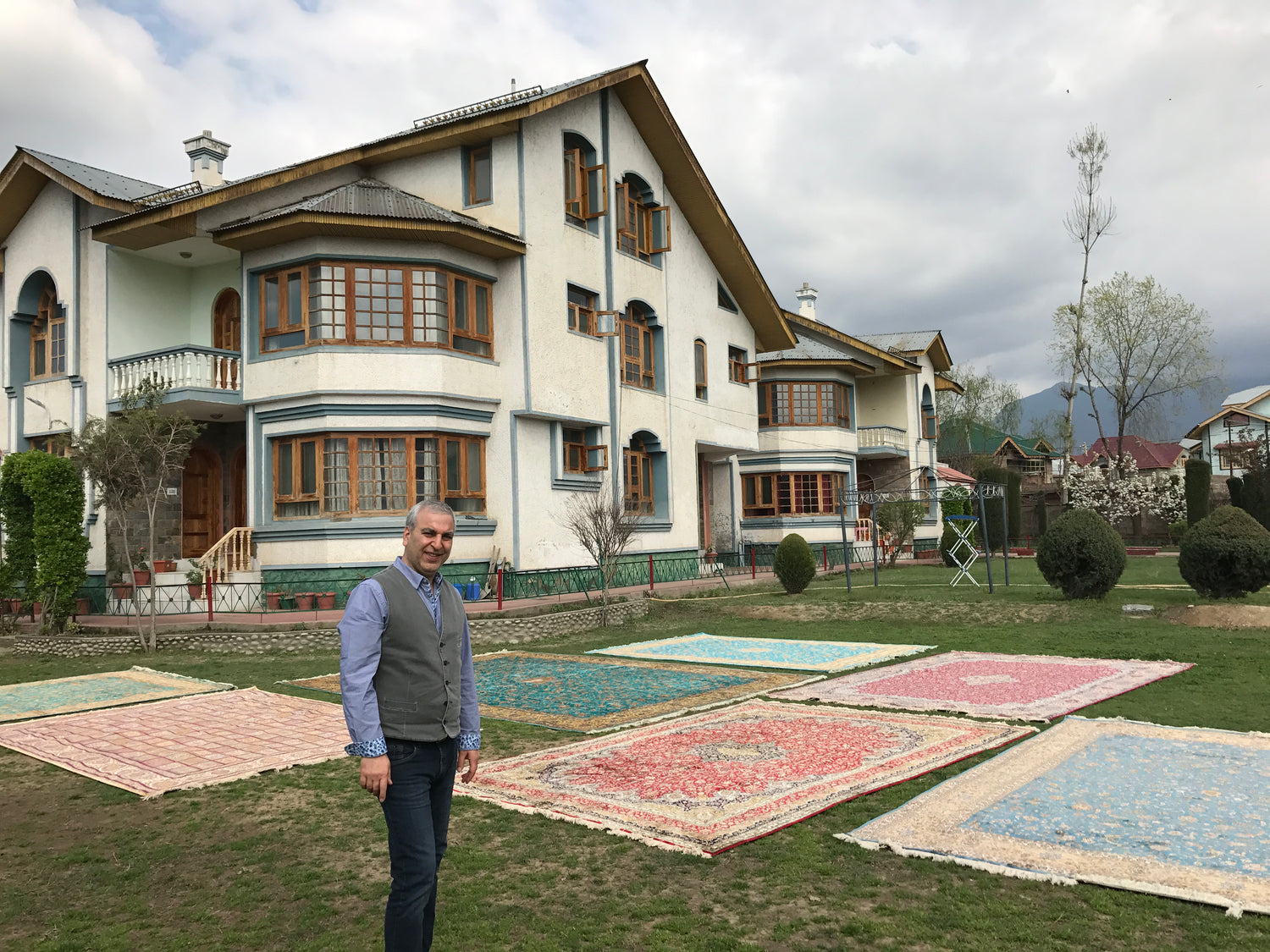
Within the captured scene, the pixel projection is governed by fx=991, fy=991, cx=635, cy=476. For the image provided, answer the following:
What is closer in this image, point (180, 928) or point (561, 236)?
point (180, 928)

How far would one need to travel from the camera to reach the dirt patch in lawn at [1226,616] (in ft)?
47.3

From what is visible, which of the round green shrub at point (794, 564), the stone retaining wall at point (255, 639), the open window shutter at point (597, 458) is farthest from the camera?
the open window shutter at point (597, 458)

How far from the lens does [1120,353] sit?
1630 inches

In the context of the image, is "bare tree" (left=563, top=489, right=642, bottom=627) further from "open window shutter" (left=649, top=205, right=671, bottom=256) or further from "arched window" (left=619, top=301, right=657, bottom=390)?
"open window shutter" (left=649, top=205, right=671, bottom=256)

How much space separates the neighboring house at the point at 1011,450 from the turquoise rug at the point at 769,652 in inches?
1993

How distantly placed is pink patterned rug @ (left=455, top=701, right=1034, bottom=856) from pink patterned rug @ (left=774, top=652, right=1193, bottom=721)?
653mm

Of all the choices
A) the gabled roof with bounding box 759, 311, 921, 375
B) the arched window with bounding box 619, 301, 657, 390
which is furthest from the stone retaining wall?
the gabled roof with bounding box 759, 311, 921, 375

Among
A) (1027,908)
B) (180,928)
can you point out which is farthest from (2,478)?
(1027,908)

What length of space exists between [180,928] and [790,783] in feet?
12.3

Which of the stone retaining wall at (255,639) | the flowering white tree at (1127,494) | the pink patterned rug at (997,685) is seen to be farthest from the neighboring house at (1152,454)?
the pink patterned rug at (997,685)

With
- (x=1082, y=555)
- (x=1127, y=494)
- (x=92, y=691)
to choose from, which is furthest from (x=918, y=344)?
(x=92, y=691)

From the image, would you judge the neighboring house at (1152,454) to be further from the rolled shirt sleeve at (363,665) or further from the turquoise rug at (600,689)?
the rolled shirt sleeve at (363,665)

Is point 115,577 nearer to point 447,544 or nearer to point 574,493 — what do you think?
point 574,493

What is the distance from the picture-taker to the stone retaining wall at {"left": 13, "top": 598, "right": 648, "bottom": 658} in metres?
15.4
